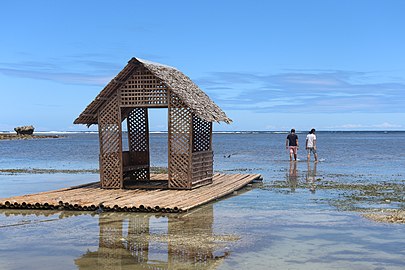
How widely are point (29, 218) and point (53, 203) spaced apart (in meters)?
1.28

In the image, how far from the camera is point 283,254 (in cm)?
958

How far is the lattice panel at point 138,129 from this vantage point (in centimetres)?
2039

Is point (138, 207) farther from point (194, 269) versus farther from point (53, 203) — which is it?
point (194, 269)

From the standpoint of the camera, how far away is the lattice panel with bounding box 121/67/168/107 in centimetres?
1733

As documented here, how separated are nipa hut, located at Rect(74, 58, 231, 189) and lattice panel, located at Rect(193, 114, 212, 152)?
0.13 ft

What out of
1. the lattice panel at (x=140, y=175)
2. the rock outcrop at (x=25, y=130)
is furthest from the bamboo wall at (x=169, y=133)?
the rock outcrop at (x=25, y=130)

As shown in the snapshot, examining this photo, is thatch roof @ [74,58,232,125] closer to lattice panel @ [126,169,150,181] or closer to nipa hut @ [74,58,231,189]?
nipa hut @ [74,58,231,189]

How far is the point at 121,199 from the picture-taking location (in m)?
15.3

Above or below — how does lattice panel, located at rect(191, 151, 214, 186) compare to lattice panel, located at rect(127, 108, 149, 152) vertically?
below

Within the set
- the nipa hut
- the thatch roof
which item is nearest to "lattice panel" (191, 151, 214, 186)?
the nipa hut

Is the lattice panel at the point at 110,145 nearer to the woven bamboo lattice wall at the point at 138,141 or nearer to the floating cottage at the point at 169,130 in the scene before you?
the floating cottage at the point at 169,130

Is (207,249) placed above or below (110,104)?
below

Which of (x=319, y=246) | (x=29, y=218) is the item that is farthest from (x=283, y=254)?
(x=29, y=218)

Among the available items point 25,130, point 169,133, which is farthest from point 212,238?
point 25,130
